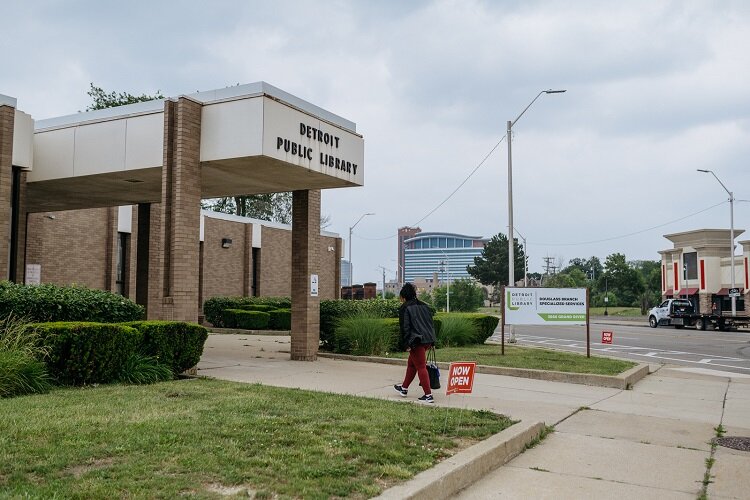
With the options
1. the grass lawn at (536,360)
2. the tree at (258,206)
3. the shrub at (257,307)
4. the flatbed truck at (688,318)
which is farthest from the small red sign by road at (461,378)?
the tree at (258,206)

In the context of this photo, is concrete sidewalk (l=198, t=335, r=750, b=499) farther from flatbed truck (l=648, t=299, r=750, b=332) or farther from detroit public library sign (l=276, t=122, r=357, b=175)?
flatbed truck (l=648, t=299, r=750, b=332)

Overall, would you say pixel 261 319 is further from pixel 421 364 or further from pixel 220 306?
pixel 421 364

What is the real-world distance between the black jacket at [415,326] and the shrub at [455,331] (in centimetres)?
954

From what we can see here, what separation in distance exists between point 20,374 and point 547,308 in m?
12.9

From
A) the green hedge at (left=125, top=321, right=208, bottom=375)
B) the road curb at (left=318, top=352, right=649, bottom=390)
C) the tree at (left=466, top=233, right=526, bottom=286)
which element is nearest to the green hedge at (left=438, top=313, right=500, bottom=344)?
the road curb at (left=318, top=352, right=649, bottom=390)

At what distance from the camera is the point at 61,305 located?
35.9ft

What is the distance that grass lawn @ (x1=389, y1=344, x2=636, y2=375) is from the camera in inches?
561

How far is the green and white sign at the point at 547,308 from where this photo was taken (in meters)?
17.8

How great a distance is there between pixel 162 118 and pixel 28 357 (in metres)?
5.56

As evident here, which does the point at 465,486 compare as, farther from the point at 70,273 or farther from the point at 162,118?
the point at 70,273

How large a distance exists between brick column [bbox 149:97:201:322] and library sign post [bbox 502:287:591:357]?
879cm

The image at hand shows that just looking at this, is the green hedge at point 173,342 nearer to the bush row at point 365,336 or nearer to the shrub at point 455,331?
the bush row at point 365,336

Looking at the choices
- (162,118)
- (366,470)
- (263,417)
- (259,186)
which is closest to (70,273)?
(259,186)

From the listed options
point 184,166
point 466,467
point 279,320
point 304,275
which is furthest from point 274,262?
point 466,467
